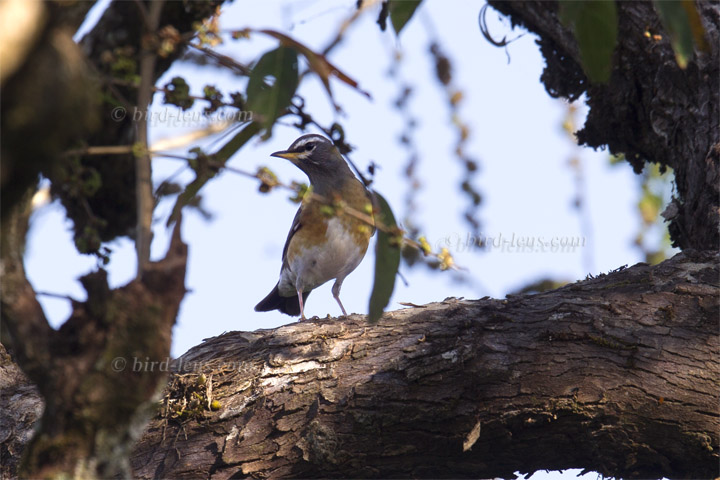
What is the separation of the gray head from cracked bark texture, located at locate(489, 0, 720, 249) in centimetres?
228

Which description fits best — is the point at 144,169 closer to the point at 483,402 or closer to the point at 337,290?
the point at 483,402

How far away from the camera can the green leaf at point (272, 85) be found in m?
2.20

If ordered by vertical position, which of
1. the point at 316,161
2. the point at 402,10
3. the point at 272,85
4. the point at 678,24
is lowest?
the point at 678,24

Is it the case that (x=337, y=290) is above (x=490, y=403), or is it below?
above

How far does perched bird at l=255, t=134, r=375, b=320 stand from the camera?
20.6 ft

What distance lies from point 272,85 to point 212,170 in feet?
1.43

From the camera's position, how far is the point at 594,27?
2.22 m

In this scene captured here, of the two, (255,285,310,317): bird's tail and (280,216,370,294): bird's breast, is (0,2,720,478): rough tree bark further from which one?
(255,285,310,317): bird's tail

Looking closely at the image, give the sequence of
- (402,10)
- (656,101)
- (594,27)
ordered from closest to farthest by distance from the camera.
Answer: (594,27) → (402,10) → (656,101)

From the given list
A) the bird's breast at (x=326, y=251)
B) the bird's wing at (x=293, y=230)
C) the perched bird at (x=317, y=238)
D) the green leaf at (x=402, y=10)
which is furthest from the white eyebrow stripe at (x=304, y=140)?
the green leaf at (x=402, y=10)

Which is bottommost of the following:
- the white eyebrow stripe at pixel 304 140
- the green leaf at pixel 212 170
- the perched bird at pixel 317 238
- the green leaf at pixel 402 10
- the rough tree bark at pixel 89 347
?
the rough tree bark at pixel 89 347

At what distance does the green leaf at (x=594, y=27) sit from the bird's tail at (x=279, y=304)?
17.8 feet

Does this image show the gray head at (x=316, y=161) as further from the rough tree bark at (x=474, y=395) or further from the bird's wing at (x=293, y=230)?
the rough tree bark at (x=474, y=395)

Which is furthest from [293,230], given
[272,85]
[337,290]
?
[272,85]
